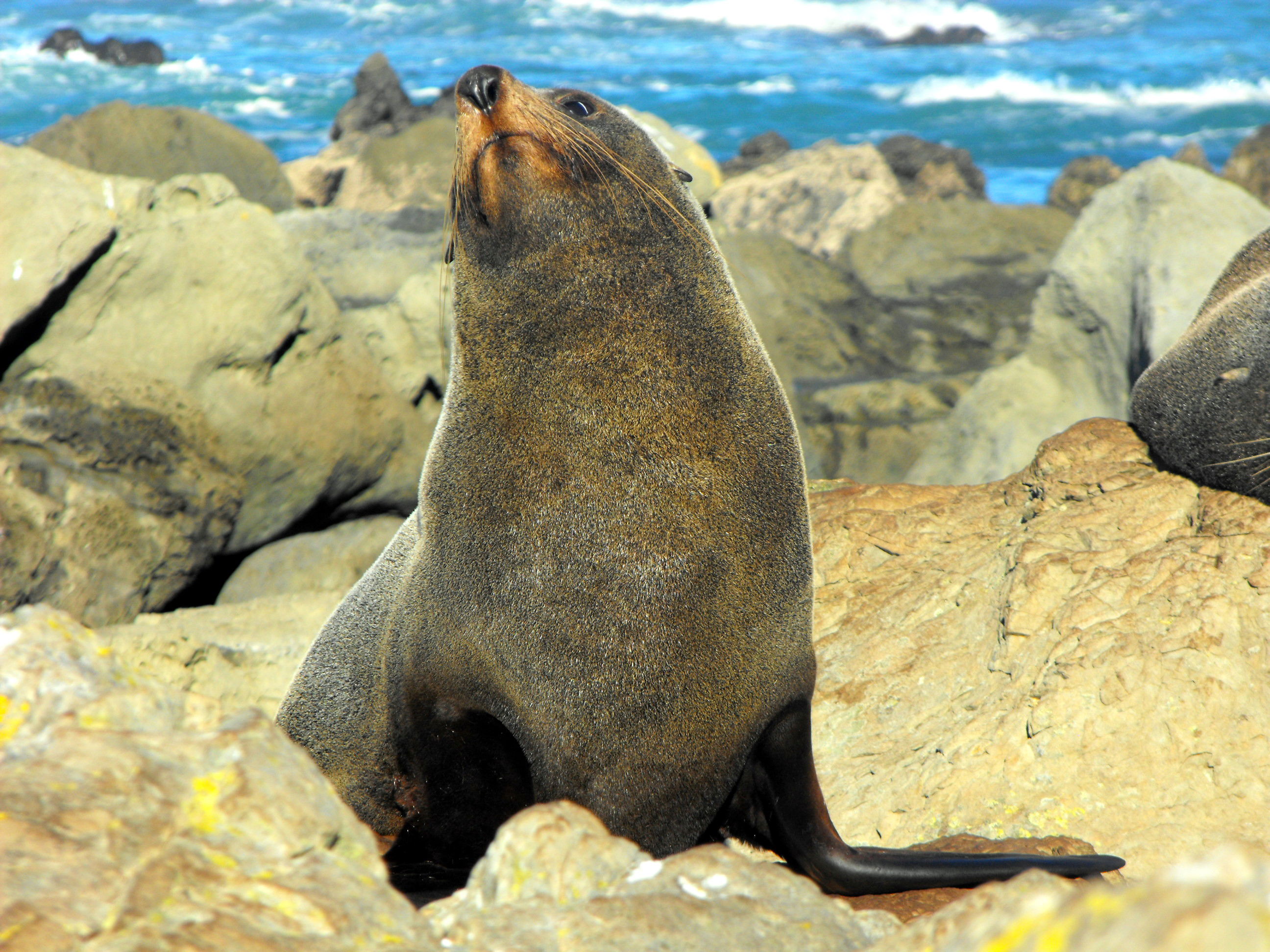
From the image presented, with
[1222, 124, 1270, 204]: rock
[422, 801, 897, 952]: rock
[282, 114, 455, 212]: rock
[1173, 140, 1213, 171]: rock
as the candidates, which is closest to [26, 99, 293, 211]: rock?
[282, 114, 455, 212]: rock

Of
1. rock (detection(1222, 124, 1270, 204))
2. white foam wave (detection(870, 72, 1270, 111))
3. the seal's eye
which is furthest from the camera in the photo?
white foam wave (detection(870, 72, 1270, 111))

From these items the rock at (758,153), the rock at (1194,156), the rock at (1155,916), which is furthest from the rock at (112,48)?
the rock at (1155,916)

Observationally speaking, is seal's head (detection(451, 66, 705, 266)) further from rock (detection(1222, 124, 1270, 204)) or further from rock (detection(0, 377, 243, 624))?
rock (detection(1222, 124, 1270, 204))

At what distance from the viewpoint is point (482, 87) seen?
3.01m

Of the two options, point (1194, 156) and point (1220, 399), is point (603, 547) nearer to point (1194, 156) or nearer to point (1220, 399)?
point (1220, 399)

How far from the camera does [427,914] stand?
1669mm

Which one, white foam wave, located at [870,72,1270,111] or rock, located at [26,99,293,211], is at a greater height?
white foam wave, located at [870,72,1270,111]

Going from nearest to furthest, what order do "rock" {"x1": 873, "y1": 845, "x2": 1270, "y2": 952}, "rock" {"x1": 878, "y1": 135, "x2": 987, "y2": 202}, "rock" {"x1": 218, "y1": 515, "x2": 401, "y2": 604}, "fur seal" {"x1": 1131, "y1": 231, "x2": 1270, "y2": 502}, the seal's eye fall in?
1. "rock" {"x1": 873, "y1": 845, "x2": 1270, "y2": 952}
2. the seal's eye
3. "fur seal" {"x1": 1131, "y1": 231, "x2": 1270, "y2": 502}
4. "rock" {"x1": 218, "y1": 515, "x2": 401, "y2": 604}
5. "rock" {"x1": 878, "y1": 135, "x2": 987, "y2": 202}

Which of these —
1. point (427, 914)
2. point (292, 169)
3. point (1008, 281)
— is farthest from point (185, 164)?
point (427, 914)

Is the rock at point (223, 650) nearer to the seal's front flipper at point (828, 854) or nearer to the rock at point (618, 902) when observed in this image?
the seal's front flipper at point (828, 854)

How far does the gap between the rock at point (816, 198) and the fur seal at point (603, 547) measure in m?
14.4

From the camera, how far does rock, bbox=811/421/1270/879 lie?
3.53m

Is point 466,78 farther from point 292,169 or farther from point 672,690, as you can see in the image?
point 292,169

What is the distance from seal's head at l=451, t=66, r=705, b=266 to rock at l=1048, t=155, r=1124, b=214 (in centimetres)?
1899
